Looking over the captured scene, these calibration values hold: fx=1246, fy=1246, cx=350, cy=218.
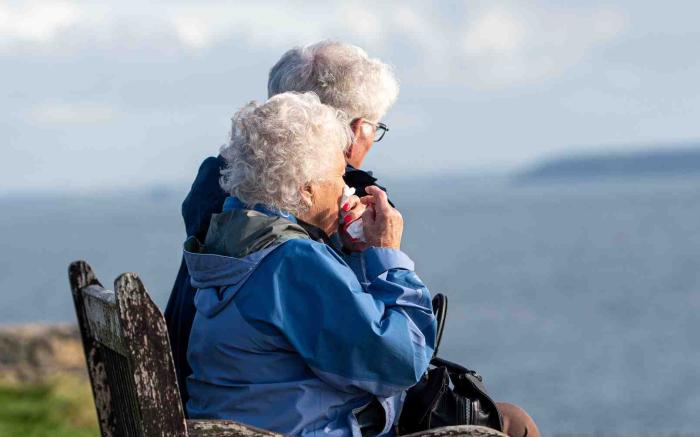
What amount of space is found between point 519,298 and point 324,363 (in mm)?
47216

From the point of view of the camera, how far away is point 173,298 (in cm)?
384

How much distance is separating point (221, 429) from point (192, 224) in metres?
1.10

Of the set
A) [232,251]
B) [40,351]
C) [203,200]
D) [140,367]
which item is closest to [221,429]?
[140,367]

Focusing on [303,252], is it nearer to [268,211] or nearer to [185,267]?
[268,211]

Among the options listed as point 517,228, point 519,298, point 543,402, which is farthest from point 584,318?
point 517,228

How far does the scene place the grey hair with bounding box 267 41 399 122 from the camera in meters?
4.19

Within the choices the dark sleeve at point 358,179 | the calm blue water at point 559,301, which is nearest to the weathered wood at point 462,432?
the dark sleeve at point 358,179

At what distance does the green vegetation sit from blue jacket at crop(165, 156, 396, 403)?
518 centimetres

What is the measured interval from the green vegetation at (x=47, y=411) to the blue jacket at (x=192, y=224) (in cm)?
518

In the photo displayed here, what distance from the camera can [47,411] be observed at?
9711 millimetres

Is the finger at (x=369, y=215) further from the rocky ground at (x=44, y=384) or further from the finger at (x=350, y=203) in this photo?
the rocky ground at (x=44, y=384)

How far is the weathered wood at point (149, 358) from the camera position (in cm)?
271

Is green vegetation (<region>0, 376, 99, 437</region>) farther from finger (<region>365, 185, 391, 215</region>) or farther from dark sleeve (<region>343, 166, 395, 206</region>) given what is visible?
finger (<region>365, 185, 391, 215</region>)

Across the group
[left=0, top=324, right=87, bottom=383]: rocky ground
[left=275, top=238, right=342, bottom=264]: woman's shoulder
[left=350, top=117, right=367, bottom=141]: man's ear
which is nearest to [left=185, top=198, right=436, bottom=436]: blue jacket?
[left=275, top=238, right=342, bottom=264]: woman's shoulder
